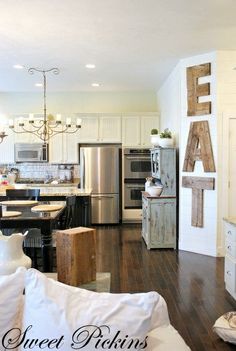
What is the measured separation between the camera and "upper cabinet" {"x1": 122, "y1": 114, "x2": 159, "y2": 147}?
24.8 ft

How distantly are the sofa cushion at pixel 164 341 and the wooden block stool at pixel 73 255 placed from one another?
1.79 feet

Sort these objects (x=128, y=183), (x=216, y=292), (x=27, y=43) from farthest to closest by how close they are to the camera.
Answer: (x=128, y=183) < (x=27, y=43) < (x=216, y=292)

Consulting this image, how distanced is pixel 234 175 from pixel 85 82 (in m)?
3.51

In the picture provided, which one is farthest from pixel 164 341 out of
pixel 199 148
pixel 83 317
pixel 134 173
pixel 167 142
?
pixel 134 173

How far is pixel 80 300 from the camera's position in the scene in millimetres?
1392

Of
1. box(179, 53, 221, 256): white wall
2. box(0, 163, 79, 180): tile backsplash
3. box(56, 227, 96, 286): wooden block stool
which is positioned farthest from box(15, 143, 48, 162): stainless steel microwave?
box(56, 227, 96, 286): wooden block stool

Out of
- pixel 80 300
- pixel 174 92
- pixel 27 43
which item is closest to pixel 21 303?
pixel 80 300

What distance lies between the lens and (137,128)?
7.59 meters

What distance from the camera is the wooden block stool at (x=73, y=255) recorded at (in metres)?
1.84

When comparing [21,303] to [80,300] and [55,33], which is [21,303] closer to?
[80,300]

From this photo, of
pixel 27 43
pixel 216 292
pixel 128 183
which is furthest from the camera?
pixel 128 183

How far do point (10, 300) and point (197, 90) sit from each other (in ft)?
14.3

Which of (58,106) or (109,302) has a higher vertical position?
(58,106)

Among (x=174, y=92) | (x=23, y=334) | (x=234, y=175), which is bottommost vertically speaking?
(x=23, y=334)
